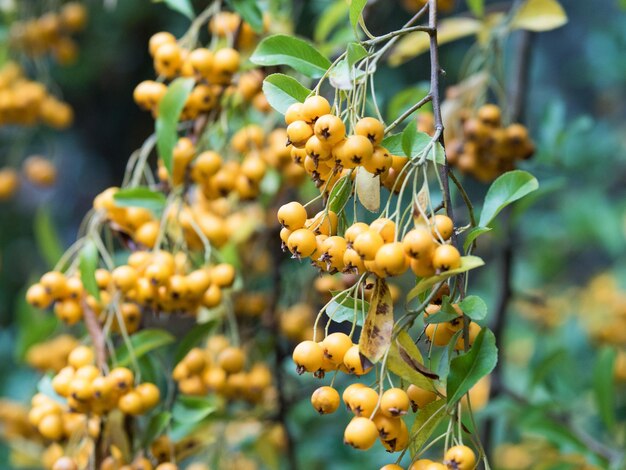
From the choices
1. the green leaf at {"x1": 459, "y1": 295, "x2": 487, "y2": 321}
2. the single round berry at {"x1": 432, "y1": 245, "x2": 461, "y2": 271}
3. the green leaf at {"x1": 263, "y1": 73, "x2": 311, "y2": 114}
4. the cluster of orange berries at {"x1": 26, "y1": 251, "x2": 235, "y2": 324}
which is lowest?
the cluster of orange berries at {"x1": 26, "y1": 251, "x2": 235, "y2": 324}

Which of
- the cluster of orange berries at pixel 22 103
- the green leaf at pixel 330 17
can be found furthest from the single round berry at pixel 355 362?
the cluster of orange berries at pixel 22 103

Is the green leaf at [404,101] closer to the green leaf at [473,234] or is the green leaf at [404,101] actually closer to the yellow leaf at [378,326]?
the green leaf at [473,234]

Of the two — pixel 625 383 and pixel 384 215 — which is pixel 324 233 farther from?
pixel 625 383

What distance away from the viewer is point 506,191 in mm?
1087

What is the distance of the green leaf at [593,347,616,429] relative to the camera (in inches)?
77.9

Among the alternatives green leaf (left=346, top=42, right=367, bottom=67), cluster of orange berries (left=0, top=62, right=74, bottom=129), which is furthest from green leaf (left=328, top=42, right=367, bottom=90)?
cluster of orange berries (left=0, top=62, right=74, bottom=129)

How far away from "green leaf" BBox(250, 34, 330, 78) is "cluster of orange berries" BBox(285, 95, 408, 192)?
0.20 m

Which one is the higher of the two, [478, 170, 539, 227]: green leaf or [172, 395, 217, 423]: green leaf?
[478, 170, 539, 227]: green leaf

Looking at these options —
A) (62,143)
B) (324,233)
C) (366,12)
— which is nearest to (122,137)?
(62,143)

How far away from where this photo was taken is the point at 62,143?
4695 mm

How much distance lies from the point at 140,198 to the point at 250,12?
448 mm

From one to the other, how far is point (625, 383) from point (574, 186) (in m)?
0.94

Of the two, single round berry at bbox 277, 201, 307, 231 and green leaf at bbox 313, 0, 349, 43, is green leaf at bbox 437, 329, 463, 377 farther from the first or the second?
green leaf at bbox 313, 0, 349, 43

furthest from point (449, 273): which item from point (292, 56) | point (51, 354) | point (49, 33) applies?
point (49, 33)
